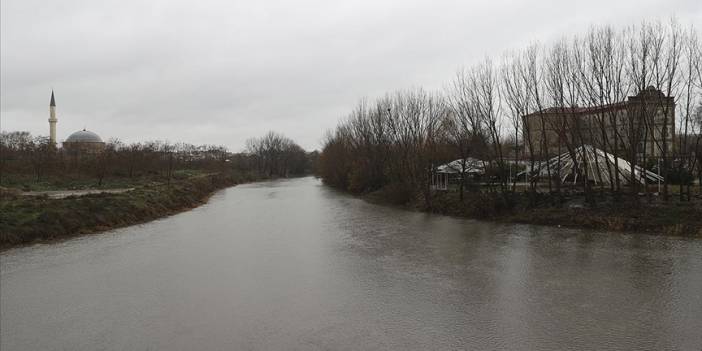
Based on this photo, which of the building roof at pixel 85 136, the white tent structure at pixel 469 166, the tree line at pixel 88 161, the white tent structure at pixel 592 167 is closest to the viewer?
the white tent structure at pixel 592 167

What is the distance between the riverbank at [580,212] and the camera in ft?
→ 46.4

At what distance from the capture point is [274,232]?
15445 millimetres

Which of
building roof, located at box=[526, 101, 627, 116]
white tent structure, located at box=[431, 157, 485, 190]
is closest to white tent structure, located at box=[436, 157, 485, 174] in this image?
white tent structure, located at box=[431, 157, 485, 190]

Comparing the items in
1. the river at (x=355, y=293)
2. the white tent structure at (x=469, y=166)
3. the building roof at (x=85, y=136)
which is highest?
the building roof at (x=85, y=136)

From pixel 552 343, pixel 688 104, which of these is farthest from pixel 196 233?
pixel 688 104

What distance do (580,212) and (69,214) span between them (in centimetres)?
1821

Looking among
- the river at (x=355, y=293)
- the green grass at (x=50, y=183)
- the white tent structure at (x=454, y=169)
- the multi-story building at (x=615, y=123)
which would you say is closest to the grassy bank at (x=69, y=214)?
the river at (x=355, y=293)

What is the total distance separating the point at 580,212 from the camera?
54.3 ft

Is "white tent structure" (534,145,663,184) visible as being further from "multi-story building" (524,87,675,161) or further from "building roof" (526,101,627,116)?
"building roof" (526,101,627,116)

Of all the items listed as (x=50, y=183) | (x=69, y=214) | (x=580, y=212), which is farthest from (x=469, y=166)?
(x=50, y=183)

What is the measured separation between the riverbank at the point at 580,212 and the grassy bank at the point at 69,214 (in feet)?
45.5

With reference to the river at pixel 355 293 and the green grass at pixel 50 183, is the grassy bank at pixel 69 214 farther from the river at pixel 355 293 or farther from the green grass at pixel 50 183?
the green grass at pixel 50 183

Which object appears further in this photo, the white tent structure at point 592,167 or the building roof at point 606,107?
the white tent structure at point 592,167

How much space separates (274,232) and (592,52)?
1352 centimetres
